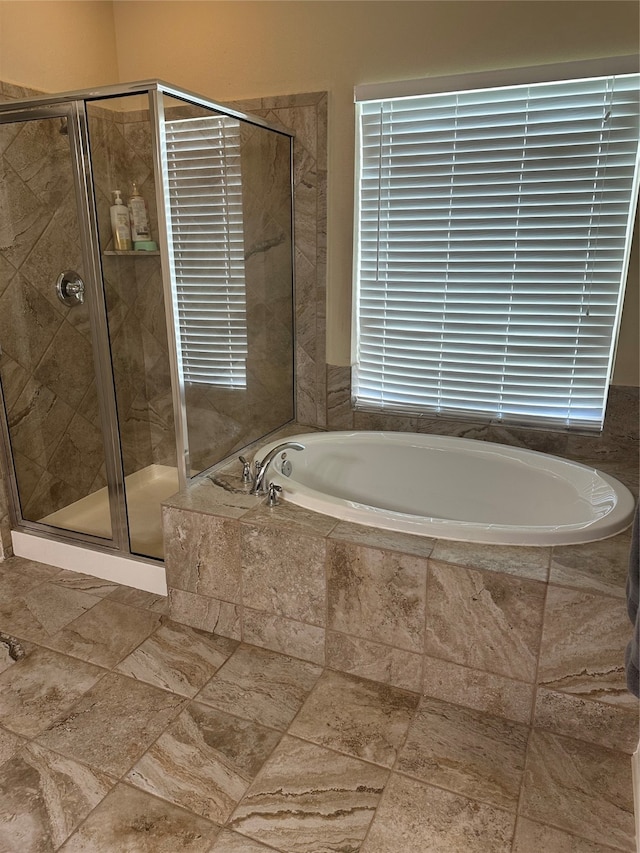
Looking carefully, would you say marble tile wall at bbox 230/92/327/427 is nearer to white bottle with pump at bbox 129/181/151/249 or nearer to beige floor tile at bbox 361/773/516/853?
white bottle with pump at bbox 129/181/151/249

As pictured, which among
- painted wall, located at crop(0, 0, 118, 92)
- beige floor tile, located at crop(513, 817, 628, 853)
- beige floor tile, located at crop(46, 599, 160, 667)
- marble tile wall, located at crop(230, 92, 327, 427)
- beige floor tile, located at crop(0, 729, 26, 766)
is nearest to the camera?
beige floor tile, located at crop(513, 817, 628, 853)

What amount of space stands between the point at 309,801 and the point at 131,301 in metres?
1.78

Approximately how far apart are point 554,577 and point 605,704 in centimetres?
36

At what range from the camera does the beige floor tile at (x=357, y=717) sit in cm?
170

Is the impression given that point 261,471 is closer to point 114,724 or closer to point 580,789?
point 114,724

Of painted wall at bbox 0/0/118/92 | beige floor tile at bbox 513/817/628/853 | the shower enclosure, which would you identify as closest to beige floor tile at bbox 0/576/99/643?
the shower enclosure

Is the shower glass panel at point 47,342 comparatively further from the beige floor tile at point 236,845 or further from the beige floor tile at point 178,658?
the beige floor tile at point 236,845

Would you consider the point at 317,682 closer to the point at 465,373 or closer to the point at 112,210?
the point at 465,373

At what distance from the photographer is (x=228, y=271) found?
246 centimetres

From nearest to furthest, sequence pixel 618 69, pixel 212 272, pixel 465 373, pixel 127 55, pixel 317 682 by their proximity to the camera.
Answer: pixel 317 682 → pixel 618 69 → pixel 212 272 → pixel 465 373 → pixel 127 55

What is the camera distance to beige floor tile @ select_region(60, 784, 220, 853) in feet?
4.64

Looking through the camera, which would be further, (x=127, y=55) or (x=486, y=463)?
(x=127, y=55)

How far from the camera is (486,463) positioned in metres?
2.50

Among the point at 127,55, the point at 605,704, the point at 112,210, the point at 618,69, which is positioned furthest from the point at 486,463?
the point at 127,55
